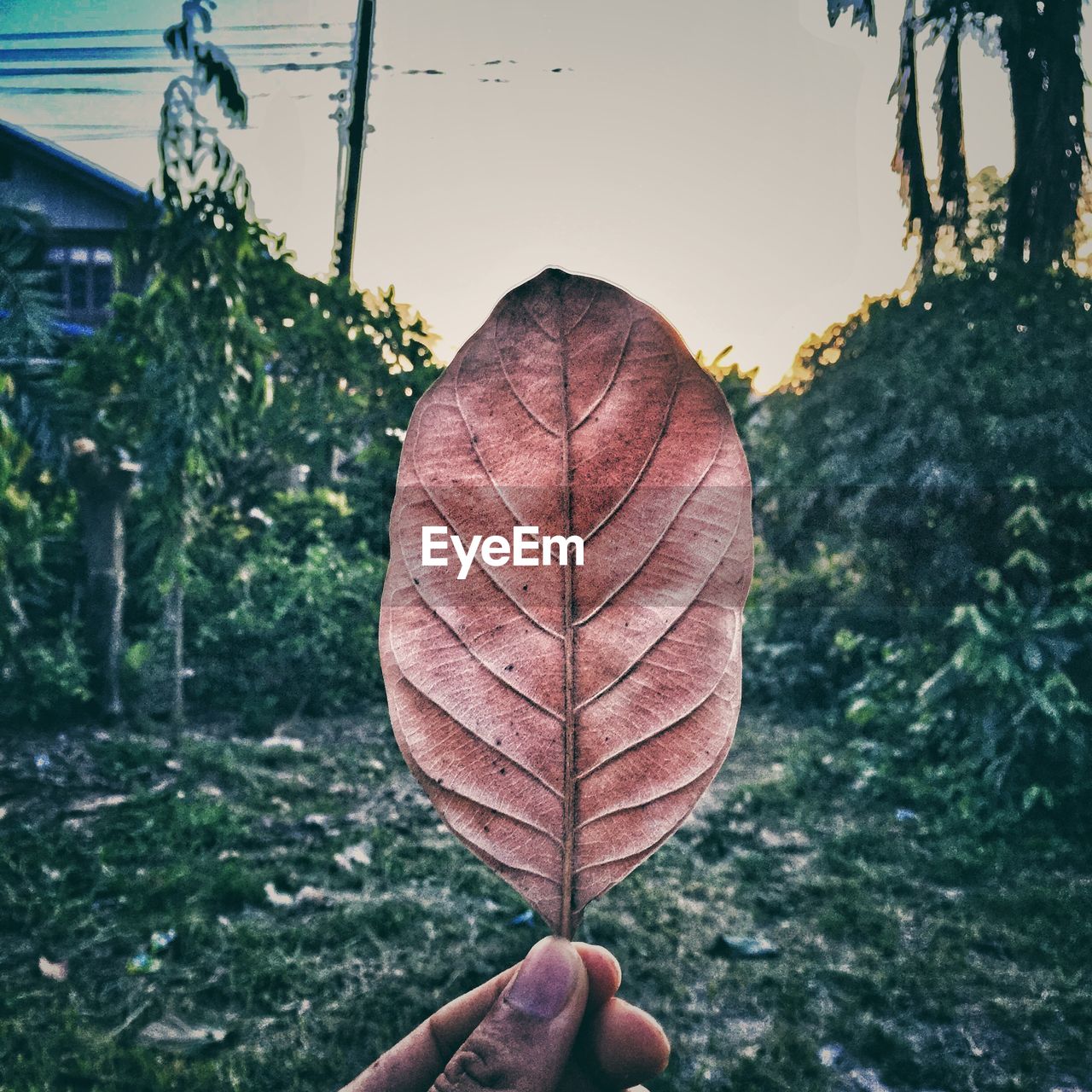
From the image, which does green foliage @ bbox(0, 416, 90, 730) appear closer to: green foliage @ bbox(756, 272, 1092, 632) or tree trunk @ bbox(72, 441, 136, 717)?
tree trunk @ bbox(72, 441, 136, 717)

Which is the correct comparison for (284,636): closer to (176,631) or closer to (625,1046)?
(176,631)

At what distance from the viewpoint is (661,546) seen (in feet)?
1.60

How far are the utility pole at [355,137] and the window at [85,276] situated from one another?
3711mm

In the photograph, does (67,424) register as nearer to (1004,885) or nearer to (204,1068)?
(204,1068)

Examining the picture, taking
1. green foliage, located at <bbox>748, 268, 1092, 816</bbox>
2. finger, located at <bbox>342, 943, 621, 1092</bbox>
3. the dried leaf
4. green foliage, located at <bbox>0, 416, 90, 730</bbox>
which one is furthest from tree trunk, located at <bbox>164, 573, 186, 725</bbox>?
finger, located at <bbox>342, 943, 621, 1092</bbox>

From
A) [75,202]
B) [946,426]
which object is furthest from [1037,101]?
[75,202]

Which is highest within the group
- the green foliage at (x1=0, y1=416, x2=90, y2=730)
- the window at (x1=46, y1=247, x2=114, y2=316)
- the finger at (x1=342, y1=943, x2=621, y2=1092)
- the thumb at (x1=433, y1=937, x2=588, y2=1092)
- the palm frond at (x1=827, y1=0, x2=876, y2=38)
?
the palm frond at (x1=827, y1=0, x2=876, y2=38)

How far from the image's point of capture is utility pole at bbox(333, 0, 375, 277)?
21.6ft

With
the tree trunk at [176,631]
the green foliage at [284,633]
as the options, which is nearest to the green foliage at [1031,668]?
the green foliage at [284,633]

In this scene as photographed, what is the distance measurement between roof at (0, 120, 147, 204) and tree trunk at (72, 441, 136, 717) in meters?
6.18

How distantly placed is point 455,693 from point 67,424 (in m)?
4.48

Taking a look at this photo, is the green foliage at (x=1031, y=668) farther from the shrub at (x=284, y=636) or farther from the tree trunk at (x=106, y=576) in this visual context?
the tree trunk at (x=106, y=576)

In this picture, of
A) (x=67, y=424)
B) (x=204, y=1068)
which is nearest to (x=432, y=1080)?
(x=204, y=1068)

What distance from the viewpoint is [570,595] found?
0.49m
